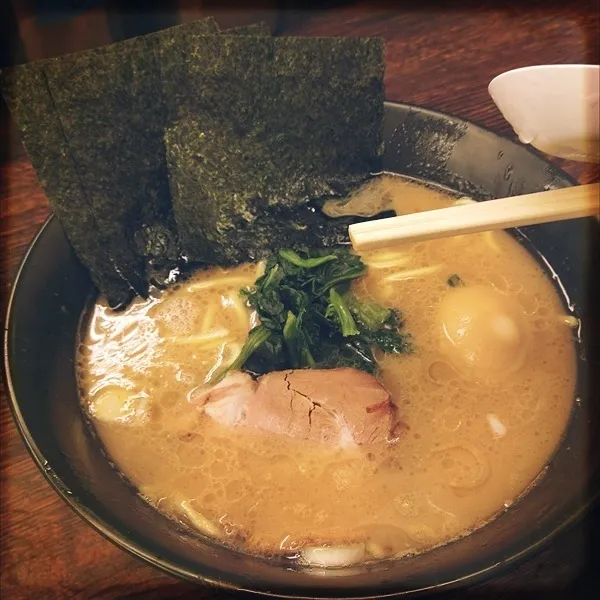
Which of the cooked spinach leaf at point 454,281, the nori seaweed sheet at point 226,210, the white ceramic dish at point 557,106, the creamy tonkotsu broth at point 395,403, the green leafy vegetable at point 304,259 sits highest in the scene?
the white ceramic dish at point 557,106

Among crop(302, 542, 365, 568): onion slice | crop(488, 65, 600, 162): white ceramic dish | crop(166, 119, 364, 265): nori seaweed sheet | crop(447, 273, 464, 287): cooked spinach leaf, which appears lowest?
crop(302, 542, 365, 568): onion slice

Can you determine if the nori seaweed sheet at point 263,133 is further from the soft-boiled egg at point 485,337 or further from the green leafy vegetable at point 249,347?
the soft-boiled egg at point 485,337

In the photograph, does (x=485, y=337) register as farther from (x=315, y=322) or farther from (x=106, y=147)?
(x=106, y=147)

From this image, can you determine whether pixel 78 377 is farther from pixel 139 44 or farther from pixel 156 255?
pixel 139 44

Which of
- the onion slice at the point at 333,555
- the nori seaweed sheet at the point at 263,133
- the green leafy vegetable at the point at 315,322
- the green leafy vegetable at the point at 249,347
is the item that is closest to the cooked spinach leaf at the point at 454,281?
the green leafy vegetable at the point at 315,322

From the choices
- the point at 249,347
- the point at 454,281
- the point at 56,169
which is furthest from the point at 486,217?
the point at 56,169

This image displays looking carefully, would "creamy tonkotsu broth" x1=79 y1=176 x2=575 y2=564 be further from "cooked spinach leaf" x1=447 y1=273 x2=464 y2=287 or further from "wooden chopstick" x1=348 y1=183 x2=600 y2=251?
"wooden chopstick" x1=348 y1=183 x2=600 y2=251

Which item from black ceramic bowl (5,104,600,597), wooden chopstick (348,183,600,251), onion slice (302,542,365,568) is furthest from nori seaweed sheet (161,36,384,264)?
onion slice (302,542,365,568)
